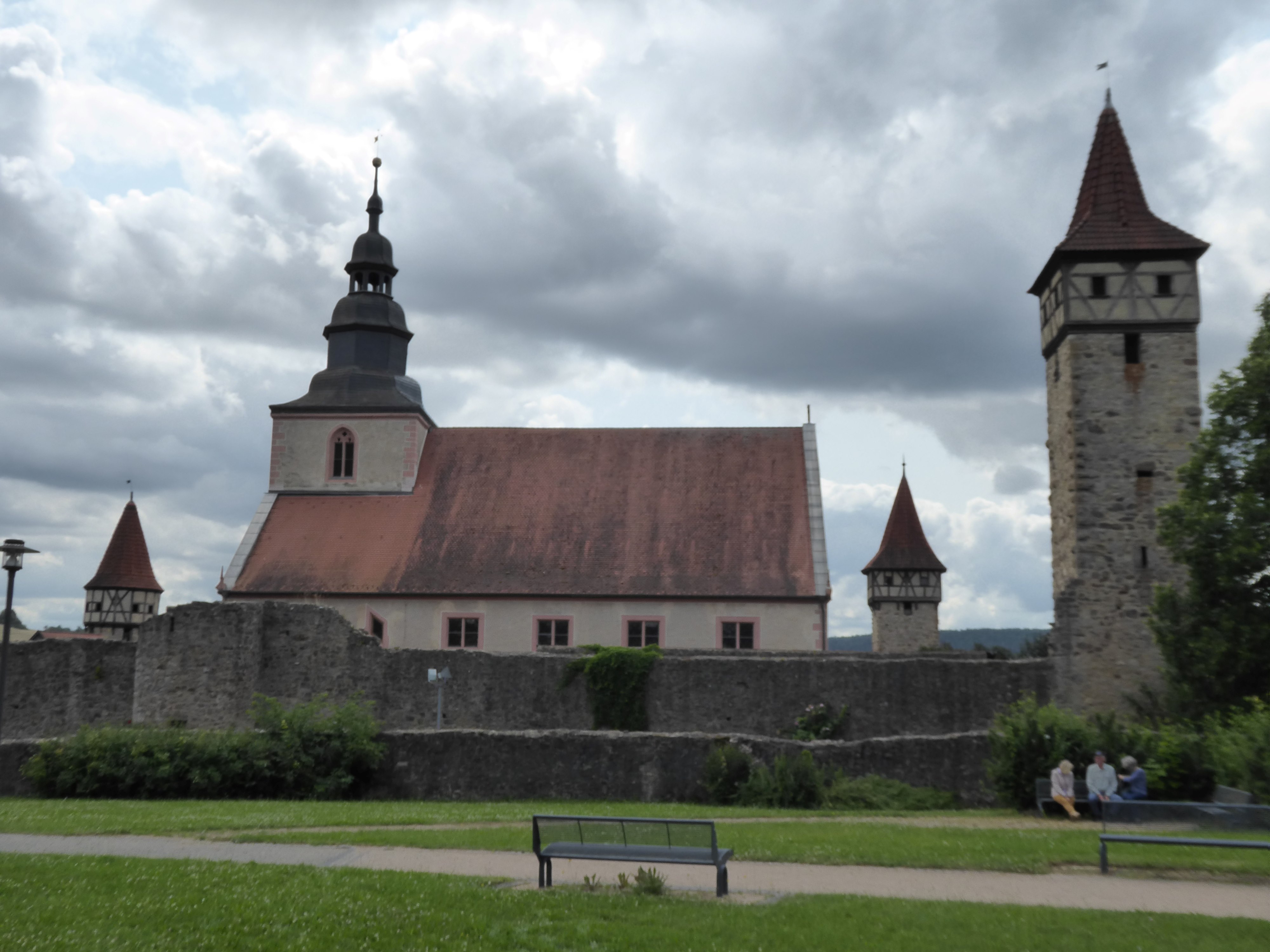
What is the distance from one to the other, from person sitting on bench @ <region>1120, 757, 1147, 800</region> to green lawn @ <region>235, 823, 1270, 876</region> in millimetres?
2153

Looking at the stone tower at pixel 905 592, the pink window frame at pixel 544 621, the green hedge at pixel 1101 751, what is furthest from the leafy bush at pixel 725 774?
the stone tower at pixel 905 592

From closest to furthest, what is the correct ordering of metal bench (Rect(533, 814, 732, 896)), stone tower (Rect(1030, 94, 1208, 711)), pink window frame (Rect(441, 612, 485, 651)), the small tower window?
metal bench (Rect(533, 814, 732, 896)) < stone tower (Rect(1030, 94, 1208, 711)) < pink window frame (Rect(441, 612, 485, 651)) < the small tower window

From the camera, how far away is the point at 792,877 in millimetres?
10734

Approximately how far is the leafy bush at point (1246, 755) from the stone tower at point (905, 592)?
26472 millimetres

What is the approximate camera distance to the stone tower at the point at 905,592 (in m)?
44.0

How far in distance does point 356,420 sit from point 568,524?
8609 millimetres

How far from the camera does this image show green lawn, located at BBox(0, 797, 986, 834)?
14070 mm

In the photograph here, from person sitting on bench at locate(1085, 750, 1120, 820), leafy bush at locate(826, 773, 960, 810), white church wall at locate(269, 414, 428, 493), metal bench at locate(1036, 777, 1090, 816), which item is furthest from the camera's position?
white church wall at locate(269, 414, 428, 493)

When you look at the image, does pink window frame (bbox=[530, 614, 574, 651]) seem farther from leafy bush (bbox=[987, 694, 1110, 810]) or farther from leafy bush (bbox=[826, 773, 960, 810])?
leafy bush (bbox=[987, 694, 1110, 810])

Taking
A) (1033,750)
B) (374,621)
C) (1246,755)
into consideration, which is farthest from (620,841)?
(374,621)

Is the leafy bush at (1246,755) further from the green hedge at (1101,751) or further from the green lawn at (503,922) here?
the green lawn at (503,922)

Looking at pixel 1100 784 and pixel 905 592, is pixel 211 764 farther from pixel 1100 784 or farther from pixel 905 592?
pixel 905 592

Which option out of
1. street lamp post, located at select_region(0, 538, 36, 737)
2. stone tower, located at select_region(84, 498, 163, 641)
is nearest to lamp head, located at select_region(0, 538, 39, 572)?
street lamp post, located at select_region(0, 538, 36, 737)

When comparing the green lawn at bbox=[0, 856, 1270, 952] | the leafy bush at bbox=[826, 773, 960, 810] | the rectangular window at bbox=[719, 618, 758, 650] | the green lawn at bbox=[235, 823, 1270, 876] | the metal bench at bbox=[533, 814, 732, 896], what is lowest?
the leafy bush at bbox=[826, 773, 960, 810]
